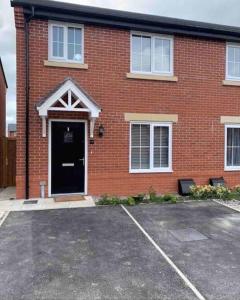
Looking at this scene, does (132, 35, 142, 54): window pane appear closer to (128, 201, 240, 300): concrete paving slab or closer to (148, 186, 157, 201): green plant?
(148, 186, 157, 201): green plant

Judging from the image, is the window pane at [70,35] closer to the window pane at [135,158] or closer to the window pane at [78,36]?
the window pane at [78,36]

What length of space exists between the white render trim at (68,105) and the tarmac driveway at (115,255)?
2.99 metres

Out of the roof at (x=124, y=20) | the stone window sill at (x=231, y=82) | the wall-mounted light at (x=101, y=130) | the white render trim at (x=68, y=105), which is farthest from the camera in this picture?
the stone window sill at (x=231, y=82)

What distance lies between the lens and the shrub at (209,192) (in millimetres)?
9734

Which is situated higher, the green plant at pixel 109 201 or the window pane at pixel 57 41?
the window pane at pixel 57 41

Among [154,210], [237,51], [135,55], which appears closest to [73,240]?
[154,210]

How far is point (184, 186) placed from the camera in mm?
10172

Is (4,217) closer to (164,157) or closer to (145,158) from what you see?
(145,158)

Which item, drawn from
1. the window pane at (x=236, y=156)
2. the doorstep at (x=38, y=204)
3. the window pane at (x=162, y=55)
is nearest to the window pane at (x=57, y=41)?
the window pane at (x=162, y=55)

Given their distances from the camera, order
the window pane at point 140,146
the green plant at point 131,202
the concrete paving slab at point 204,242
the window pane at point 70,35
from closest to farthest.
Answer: the concrete paving slab at point 204,242
the green plant at point 131,202
the window pane at point 70,35
the window pane at point 140,146

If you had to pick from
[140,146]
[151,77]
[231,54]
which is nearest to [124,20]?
[151,77]

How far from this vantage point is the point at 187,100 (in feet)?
34.5

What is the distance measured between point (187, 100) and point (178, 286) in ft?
25.3

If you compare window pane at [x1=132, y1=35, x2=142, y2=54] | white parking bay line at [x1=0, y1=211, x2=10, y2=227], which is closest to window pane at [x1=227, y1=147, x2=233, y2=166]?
window pane at [x1=132, y1=35, x2=142, y2=54]
